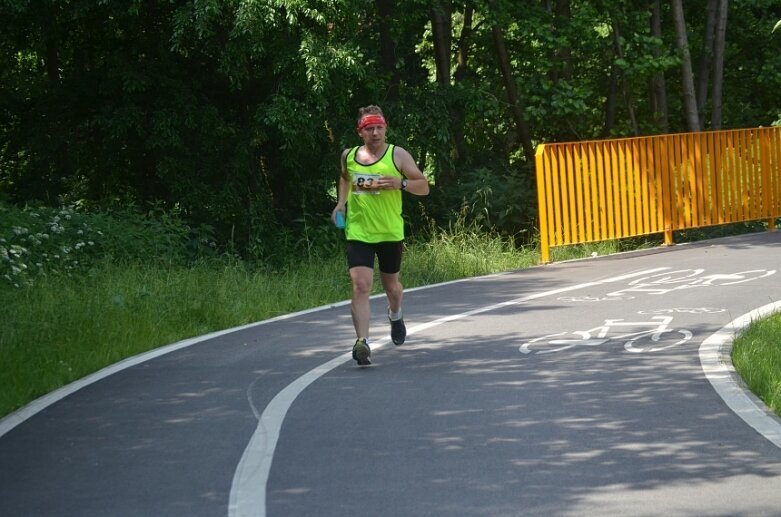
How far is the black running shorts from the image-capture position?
9805mm

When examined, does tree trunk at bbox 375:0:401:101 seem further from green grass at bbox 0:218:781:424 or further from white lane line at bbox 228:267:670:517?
white lane line at bbox 228:267:670:517

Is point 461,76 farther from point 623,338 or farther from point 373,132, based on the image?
point 373,132

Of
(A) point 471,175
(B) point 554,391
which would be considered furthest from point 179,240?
(B) point 554,391

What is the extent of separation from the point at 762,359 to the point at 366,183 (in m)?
3.07

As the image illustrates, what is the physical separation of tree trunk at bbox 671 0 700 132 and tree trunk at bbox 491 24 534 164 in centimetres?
308

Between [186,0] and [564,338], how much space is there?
34.3 feet

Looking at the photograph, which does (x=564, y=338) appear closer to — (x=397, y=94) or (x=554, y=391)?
(x=554, y=391)

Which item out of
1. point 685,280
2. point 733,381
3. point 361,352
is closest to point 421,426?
point 361,352

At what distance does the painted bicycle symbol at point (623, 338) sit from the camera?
33.6ft

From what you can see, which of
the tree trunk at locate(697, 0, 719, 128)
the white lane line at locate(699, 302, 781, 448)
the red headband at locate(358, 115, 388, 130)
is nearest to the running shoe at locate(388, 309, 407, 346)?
the red headband at locate(358, 115, 388, 130)

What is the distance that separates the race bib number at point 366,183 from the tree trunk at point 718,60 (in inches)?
707

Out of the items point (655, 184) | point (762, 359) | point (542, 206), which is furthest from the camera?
point (655, 184)

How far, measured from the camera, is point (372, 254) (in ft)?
32.3

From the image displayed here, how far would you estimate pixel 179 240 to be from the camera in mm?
18203
